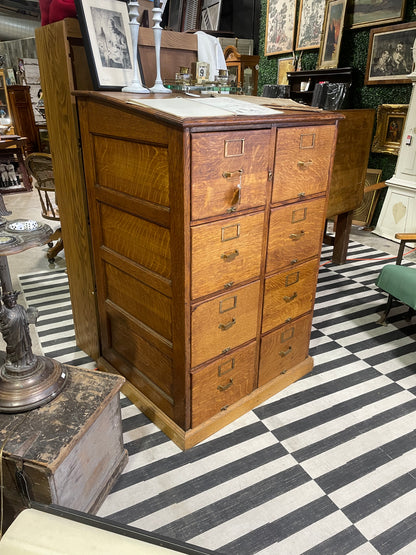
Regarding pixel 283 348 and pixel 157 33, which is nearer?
pixel 157 33

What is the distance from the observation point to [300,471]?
1935 millimetres

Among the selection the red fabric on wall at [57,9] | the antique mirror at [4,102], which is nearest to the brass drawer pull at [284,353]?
the red fabric on wall at [57,9]

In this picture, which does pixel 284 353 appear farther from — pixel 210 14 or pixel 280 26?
pixel 210 14

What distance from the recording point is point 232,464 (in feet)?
6.44

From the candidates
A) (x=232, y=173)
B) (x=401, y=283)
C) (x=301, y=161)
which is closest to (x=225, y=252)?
(x=232, y=173)

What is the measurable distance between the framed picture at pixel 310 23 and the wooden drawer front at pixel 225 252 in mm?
5094

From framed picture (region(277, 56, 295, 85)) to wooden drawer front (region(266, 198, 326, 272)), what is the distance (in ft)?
16.6

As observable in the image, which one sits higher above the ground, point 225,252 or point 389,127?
point 389,127

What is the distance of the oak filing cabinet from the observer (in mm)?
1609

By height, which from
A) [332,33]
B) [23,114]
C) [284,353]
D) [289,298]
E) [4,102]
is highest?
[332,33]

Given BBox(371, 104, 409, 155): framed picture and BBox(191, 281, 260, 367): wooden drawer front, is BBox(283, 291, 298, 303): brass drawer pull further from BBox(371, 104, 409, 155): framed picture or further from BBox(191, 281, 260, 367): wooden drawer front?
BBox(371, 104, 409, 155): framed picture

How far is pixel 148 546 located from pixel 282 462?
4.00 feet

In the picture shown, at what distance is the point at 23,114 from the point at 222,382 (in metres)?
10.7

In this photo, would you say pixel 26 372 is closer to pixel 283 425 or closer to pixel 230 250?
pixel 230 250
